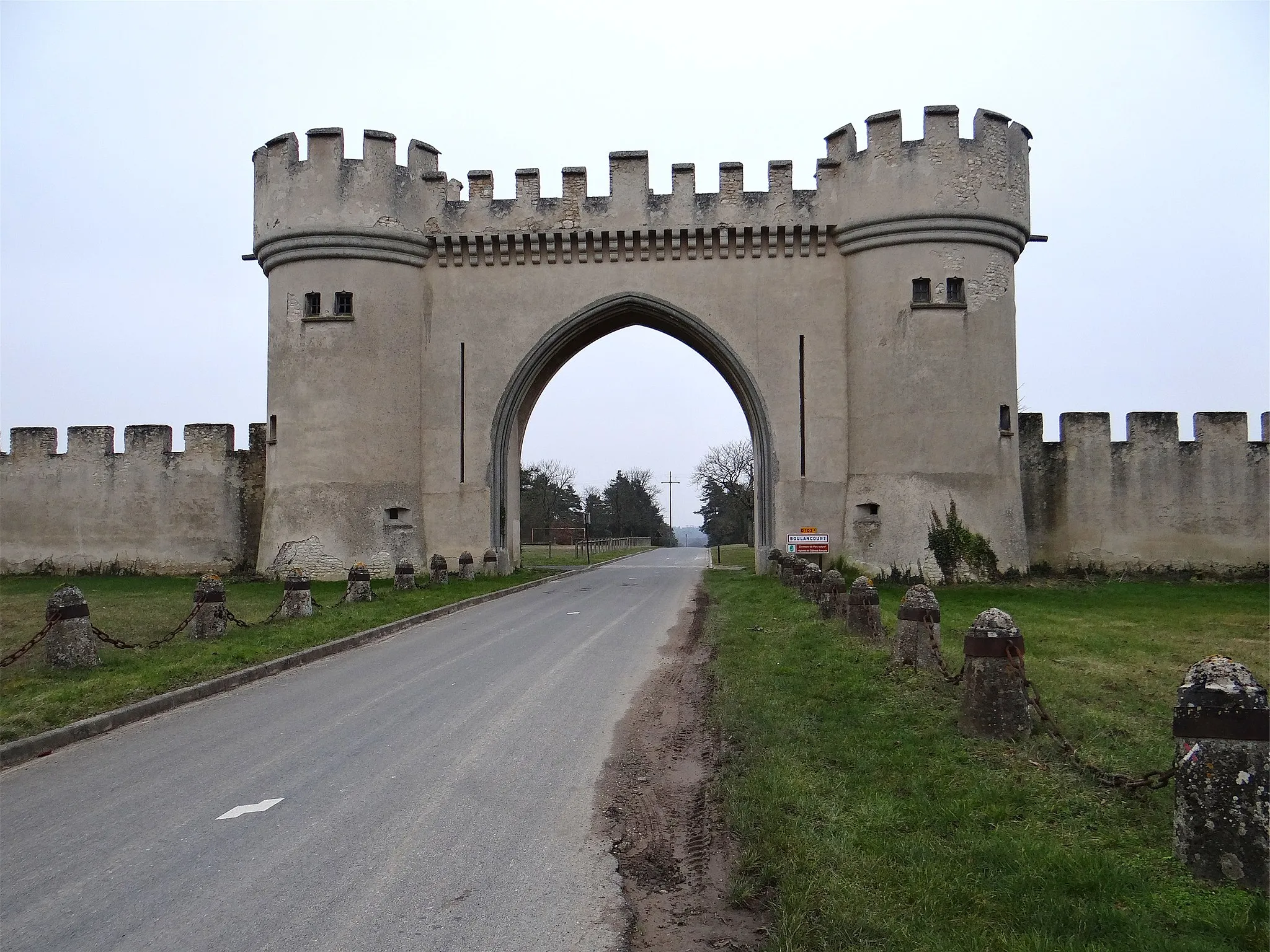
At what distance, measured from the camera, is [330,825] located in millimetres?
4848

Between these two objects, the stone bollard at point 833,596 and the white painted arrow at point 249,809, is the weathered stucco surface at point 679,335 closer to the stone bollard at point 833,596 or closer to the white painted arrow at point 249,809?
the stone bollard at point 833,596

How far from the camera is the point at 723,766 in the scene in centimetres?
588

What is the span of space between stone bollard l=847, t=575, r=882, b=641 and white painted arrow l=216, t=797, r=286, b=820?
6.90 m

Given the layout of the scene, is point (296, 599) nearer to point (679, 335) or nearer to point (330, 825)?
point (330, 825)

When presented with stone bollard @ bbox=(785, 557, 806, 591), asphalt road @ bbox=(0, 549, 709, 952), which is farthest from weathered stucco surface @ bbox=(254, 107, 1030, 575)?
asphalt road @ bbox=(0, 549, 709, 952)

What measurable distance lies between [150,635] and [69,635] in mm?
2563

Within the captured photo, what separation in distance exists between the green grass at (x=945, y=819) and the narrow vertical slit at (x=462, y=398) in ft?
49.9

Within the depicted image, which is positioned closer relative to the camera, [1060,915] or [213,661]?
[1060,915]

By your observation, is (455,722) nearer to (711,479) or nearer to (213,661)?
(213,661)

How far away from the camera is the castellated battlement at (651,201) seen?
21.3m

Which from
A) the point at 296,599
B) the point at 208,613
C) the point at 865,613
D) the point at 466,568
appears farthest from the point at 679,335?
the point at 208,613

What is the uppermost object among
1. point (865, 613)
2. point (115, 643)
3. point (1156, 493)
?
point (1156, 493)

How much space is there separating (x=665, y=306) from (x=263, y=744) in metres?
18.6

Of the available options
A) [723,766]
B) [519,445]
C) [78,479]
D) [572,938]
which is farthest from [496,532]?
[572,938]
